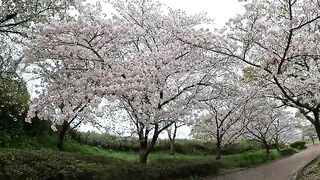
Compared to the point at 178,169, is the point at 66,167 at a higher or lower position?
lower

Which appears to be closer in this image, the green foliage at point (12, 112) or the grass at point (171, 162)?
the green foliage at point (12, 112)

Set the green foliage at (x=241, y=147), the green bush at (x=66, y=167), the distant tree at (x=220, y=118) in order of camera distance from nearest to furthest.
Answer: the green bush at (x=66, y=167), the distant tree at (x=220, y=118), the green foliage at (x=241, y=147)

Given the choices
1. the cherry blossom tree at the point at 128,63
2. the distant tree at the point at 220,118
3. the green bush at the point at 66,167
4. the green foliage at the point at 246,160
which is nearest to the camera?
the green bush at the point at 66,167

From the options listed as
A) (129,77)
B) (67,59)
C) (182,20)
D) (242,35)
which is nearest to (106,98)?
(129,77)

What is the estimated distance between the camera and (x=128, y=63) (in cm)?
1403

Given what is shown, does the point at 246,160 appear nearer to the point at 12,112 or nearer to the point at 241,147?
the point at 241,147

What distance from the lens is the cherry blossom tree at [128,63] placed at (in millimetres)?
12656

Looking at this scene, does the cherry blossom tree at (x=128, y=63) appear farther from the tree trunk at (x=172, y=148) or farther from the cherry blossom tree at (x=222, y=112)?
the tree trunk at (x=172, y=148)

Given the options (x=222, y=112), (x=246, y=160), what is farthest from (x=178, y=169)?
(x=246, y=160)

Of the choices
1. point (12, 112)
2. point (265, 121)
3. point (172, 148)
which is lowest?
point (172, 148)

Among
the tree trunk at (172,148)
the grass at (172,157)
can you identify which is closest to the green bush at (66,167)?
the grass at (172,157)

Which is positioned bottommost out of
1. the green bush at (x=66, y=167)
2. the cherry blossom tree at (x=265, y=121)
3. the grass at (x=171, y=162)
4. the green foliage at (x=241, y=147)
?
the green bush at (x=66, y=167)

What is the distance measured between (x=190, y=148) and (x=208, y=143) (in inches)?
93.5

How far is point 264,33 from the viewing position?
37.7 ft
